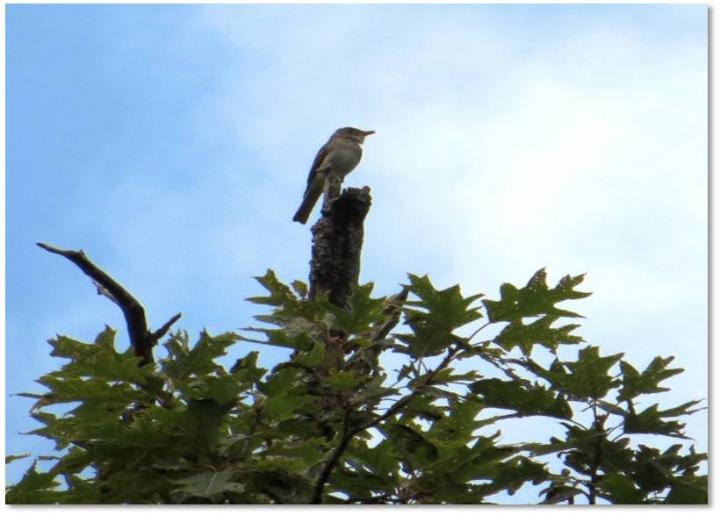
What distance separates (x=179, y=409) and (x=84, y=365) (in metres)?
0.34

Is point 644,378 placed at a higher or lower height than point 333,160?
lower

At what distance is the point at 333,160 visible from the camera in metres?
10.8

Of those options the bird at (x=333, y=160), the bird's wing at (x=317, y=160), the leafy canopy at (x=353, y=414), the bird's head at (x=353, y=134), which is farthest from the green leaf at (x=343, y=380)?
the bird's head at (x=353, y=134)

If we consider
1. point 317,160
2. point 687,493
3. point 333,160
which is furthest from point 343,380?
point 317,160

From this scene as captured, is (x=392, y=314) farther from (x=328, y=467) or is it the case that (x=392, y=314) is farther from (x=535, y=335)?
(x=328, y=467)

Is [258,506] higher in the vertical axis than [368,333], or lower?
lower

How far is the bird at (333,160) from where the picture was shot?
10773 mm

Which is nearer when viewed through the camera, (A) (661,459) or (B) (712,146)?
(A) (661,459)

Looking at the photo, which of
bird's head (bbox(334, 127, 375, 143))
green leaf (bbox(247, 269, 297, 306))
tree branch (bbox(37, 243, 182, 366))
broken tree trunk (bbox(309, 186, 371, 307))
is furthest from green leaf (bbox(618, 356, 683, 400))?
bird's head (bbox(334, 127, 375, 143))

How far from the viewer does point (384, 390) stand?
2.51 metres

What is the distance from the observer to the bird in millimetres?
10773

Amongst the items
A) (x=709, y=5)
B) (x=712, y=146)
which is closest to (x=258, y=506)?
(x=712, y=146)

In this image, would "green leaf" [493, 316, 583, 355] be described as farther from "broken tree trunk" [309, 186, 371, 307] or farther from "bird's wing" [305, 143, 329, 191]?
"bird's wing" [305, 143, 329, 191]

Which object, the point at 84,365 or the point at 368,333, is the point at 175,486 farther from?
the point at 368,333
